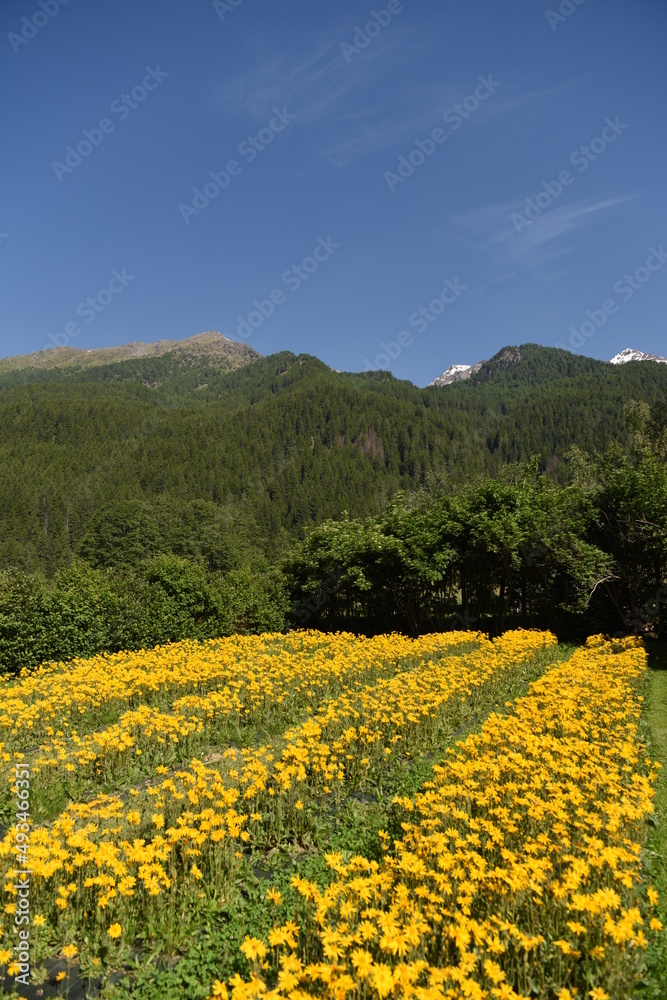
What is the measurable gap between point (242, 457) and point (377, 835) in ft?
440

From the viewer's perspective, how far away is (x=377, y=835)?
517cm

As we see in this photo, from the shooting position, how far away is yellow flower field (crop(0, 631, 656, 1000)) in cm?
326

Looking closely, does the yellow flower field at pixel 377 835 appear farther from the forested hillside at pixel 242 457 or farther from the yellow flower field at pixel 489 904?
the forested hillside at pixel 242 457

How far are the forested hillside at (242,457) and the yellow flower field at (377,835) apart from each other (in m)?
65.0

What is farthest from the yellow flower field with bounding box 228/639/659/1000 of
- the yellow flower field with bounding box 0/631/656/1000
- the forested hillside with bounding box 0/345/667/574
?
the forested hillside with bounding box 0/345/667/574

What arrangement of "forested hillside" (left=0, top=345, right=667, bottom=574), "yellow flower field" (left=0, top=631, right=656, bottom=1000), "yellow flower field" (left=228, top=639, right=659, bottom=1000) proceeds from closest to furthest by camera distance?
"yellow flower field" (left=228, top=639, right=659, bottom=1000)
"yellow flower field" (left=0, top=631, right=656, bottom=1000)
"forested hillside" (left=0, top=345, right=667, bottom=574)

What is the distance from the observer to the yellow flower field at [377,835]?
3260 millimetres

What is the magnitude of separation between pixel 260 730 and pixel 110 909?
4.71 m

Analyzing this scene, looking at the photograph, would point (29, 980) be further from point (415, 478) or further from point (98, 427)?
point (98, 427)

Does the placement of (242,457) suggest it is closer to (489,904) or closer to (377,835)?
(377,835)

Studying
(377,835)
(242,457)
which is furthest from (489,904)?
(242,457)

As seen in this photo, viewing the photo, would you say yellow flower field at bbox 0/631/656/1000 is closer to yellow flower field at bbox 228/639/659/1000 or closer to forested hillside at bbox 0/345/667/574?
yellow flower field at bbox 228/639/659/1000

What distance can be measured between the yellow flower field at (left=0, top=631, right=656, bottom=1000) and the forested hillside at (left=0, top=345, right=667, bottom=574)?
65.0 meters

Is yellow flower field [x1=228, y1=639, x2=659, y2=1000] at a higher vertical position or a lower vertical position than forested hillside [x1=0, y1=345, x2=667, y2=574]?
lower
